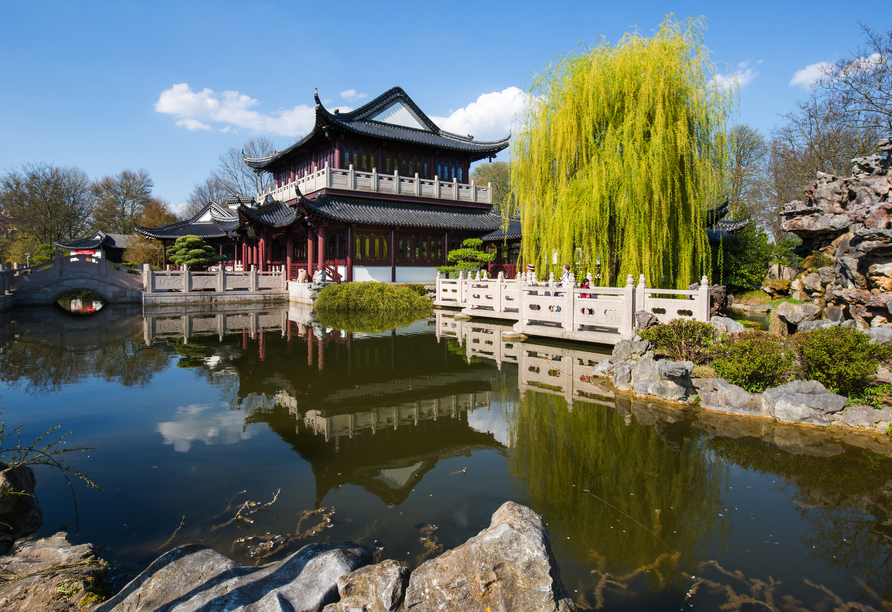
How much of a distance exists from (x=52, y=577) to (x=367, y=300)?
14.3m

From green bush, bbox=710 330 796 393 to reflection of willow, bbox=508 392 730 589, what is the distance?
5.47ft

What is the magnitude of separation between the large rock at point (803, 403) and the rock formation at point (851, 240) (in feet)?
10.0


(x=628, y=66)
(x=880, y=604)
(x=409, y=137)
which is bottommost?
(x=880, y=604)

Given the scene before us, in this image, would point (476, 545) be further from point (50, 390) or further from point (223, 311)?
point (223, 311)

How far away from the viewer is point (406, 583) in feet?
6.97

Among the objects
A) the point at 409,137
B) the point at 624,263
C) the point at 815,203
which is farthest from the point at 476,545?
the point at 409,137

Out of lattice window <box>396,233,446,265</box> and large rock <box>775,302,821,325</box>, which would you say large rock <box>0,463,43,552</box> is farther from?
lattice window <box>396,233,446,265</box>

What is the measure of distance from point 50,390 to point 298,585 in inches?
242

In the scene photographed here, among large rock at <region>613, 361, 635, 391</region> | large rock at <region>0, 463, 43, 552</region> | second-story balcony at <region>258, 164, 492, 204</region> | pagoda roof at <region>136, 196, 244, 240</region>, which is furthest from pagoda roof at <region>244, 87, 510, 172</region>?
large rock at <region>0, 463, 43, 552</region>

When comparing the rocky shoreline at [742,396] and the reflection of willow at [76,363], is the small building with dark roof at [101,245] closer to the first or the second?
the reflection of willow at [76,363]

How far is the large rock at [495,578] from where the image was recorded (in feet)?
6.45

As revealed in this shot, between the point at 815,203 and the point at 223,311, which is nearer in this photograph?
the point at 815,203

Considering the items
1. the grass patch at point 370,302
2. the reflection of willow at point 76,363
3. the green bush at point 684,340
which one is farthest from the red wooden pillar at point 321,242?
the green bush at point 684,340

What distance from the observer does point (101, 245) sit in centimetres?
3241
